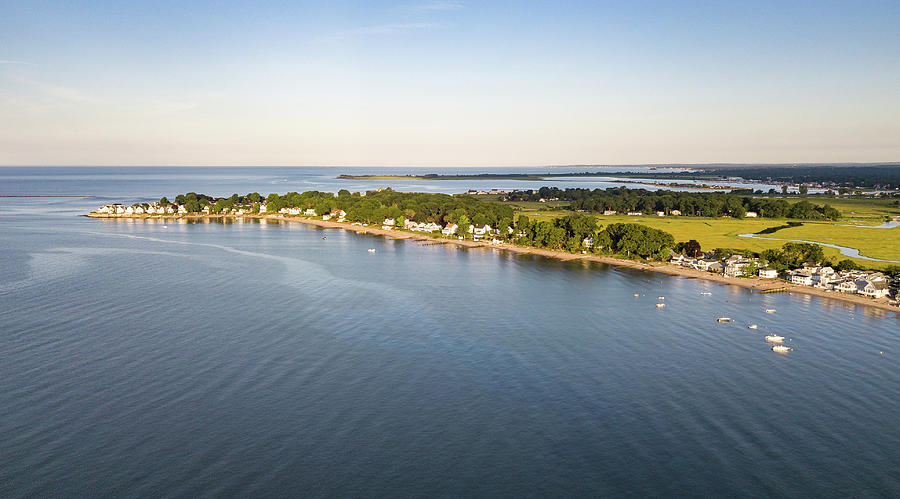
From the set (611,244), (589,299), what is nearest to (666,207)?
(611,244)

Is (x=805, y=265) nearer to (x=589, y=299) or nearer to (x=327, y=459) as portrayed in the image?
(x=589, y=299)

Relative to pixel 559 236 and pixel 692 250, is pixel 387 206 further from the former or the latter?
pixel 692 250

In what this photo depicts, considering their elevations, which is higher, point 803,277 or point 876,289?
point 803,277

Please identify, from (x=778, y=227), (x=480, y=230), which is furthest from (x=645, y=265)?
(x=778, y=227)

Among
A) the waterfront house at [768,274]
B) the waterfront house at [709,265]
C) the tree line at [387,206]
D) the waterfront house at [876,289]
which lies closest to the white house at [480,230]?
the tree line at [387,206]

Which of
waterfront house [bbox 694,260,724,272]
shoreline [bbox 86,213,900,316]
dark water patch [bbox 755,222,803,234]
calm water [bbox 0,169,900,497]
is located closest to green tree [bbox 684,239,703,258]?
waterfront house [bbox 694,260,724,272]
